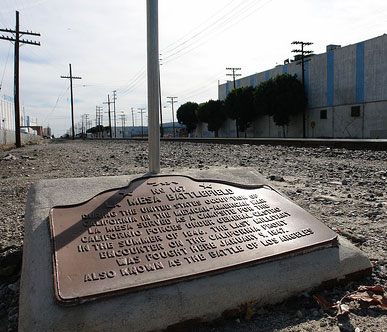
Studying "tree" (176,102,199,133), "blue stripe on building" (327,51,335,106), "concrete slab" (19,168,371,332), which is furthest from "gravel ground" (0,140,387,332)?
"tree" (176,102,199,133)

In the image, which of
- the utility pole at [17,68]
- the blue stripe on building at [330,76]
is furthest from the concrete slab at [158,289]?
the blue stripe on building at [330,76]

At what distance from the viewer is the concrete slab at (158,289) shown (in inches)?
74.4

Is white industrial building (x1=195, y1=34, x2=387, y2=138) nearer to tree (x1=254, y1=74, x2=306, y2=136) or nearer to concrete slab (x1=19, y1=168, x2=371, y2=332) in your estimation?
tree (x1=254, y1=74, x2=306, y2=136)

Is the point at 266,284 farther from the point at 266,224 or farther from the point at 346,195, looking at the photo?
the point at 346,195

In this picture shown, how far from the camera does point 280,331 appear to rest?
209cm

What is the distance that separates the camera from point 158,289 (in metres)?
2.09

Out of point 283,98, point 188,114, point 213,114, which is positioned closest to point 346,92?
point 283,98

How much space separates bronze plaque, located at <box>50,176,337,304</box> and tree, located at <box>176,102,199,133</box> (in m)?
61.4

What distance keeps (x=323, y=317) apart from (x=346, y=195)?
312 centimetres

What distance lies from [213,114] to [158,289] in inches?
2095

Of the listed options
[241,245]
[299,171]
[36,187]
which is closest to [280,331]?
[241,245]

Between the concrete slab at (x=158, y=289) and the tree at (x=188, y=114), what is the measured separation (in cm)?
6192

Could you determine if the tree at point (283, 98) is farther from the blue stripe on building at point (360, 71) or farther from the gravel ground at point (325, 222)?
the gravel ground at point (325, 222)

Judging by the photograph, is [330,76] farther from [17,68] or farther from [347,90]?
[17,68]
